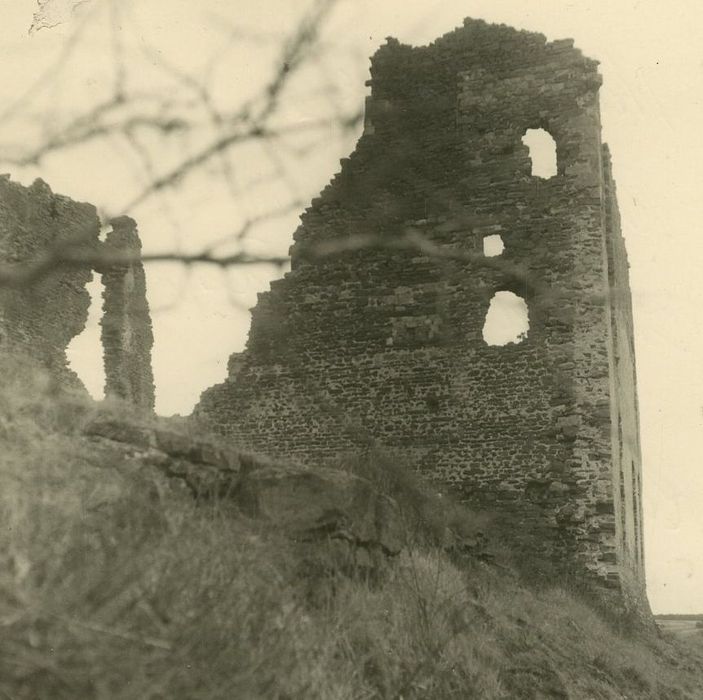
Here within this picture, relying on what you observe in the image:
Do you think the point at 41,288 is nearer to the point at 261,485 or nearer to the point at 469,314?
the point at 469,314

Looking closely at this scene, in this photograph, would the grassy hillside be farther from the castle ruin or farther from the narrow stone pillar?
the narrow stone pillar

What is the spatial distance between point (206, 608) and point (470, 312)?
1035 cm

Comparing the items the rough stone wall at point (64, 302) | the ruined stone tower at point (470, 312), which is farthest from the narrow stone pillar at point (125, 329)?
the ruined stone tower at point (470, 312)

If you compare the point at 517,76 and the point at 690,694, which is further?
the point at 517,76

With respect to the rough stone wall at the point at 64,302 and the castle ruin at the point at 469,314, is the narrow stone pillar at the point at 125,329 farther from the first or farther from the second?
→ the castle ruin at the point at 469,314

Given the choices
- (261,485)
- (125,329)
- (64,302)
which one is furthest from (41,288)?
(261,485)

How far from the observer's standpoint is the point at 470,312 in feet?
A: 48.8

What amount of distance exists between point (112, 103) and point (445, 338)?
9893mm

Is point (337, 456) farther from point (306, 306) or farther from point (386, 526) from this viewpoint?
point (386, 526)

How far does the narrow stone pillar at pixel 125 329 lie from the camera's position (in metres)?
18.7

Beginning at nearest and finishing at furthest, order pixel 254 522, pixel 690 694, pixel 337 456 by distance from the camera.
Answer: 1. pixel 254 522
2. pixel 690 694
3. pixel 337 456

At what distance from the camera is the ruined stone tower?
1411 centimetres

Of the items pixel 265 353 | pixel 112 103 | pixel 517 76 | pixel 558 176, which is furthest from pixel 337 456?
pixel 112 103

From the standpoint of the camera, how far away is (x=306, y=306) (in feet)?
50.9
